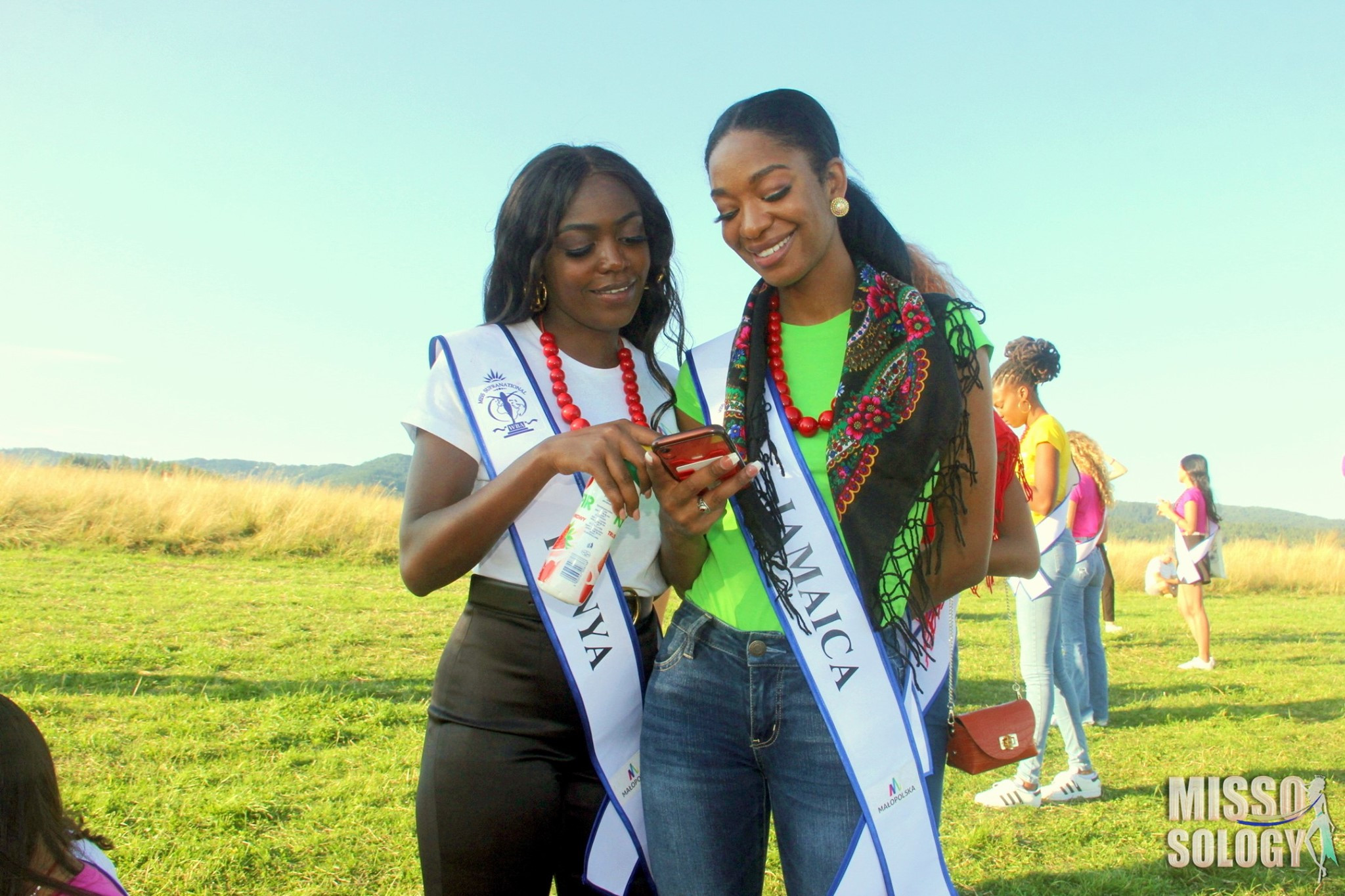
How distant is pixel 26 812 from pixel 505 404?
1.08 m

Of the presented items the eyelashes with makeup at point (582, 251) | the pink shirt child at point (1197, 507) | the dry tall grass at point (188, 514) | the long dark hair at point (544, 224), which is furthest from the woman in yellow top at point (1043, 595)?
the dry tall grass at point (188, 514)

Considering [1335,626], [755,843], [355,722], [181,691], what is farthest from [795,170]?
[1335,626]

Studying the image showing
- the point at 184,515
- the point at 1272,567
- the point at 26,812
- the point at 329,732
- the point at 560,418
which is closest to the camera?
the point at 26,812

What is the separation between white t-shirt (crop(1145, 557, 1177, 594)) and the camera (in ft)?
30.8

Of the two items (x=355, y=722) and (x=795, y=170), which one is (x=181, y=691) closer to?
(x=355, y=722)

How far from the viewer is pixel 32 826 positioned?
1.49 meters

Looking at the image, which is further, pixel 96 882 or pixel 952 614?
pixel 952 614

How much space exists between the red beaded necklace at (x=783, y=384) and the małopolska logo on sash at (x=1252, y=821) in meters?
3.21

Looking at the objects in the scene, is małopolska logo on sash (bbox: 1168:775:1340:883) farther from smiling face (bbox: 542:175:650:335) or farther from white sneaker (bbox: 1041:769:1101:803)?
smiling face (bbox: 542:175:650:335)

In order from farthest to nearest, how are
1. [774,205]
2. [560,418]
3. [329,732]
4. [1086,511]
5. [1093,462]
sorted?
[1093,462] → [1086,511] → [329,732] → [560,418] → [774,205]

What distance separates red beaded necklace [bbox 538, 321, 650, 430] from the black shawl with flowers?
395 millimetres

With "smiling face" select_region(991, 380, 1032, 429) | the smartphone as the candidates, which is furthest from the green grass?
the smartphone

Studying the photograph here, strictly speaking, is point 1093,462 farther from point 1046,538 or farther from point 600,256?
point 600,256

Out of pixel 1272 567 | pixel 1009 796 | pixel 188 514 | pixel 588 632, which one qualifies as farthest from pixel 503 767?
pixel 1272 567
